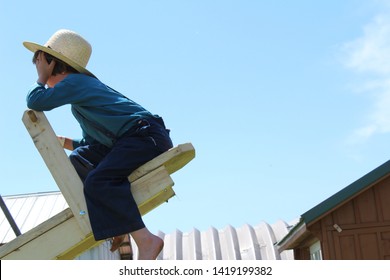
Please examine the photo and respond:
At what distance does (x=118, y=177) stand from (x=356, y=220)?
35.0 ft

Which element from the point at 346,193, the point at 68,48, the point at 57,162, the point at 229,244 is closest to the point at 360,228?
the point at 346,193

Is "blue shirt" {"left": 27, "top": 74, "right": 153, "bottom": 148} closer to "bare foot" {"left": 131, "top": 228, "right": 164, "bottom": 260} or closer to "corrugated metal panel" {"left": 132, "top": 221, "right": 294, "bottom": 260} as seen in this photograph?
"bare foot" {"left": 131, "top": 228, "right": 164, "bottom": 260}

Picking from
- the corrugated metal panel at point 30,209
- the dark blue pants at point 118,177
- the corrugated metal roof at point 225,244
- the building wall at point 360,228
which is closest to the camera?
the dark blue pants at point 118,177

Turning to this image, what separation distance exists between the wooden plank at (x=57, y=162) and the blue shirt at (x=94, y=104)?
8 centimetres

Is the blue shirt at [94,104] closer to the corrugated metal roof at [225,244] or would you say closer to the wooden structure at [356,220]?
the wooden structure at [356,220]

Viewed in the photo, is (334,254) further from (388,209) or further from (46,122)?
(46,122)

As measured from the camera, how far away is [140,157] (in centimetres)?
315

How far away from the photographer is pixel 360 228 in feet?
42.5

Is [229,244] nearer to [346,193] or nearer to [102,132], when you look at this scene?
[346,193]

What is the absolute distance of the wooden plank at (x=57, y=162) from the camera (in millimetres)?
3055

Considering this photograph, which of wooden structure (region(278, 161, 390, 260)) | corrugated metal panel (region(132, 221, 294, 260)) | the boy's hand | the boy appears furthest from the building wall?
the boy's hand

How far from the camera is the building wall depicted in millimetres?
12742

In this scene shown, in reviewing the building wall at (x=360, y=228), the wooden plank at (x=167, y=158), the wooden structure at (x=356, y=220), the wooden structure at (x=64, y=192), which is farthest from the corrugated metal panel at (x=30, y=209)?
the wooden plank at (x=167, y=158)
